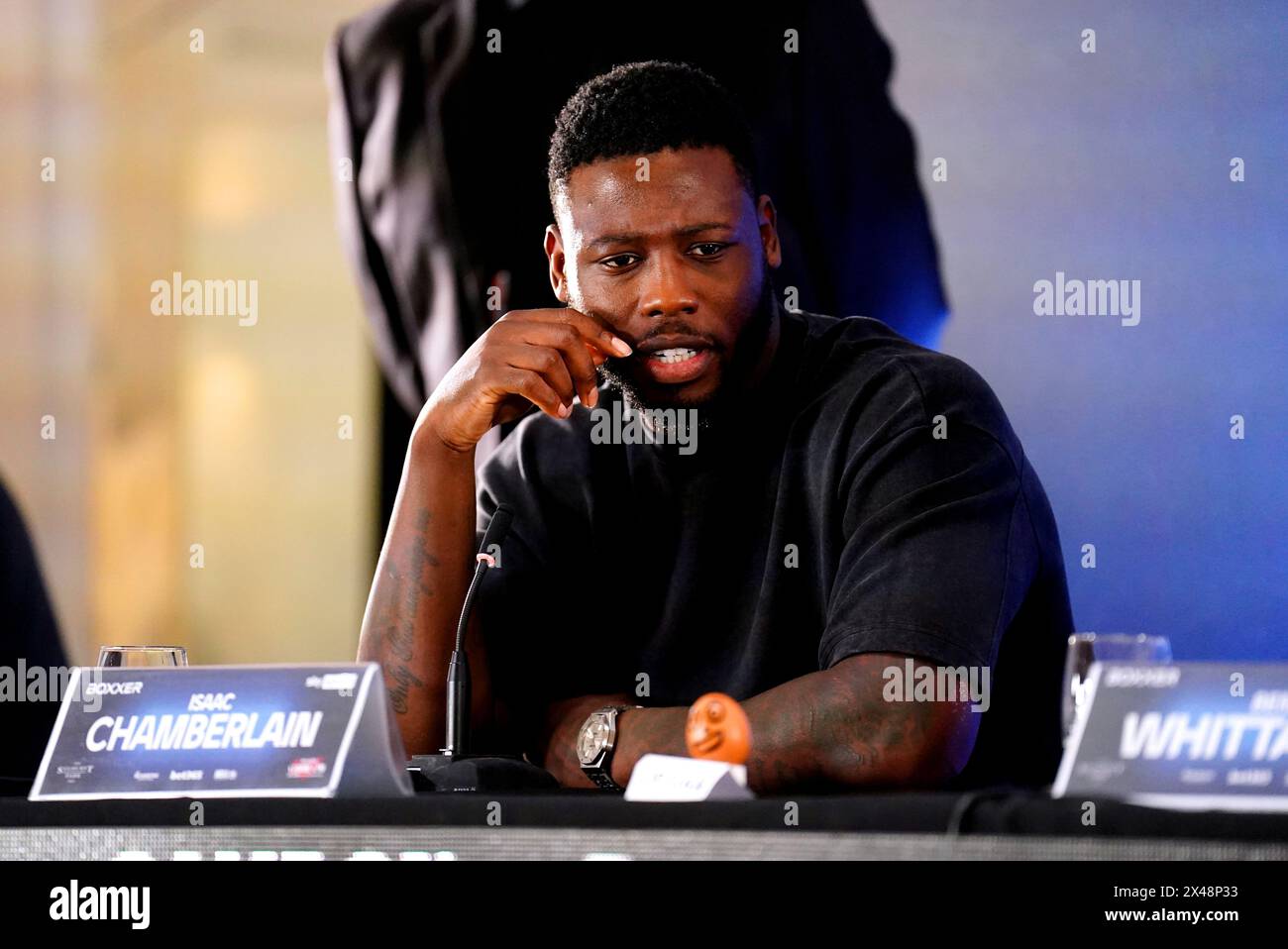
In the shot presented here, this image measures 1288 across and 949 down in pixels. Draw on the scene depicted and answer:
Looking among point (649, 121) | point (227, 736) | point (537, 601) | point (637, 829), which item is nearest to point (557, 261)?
point (649, 121)

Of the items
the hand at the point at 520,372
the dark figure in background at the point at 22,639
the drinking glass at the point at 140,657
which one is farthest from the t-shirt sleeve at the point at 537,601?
the dark figure in background at the point at 22,639

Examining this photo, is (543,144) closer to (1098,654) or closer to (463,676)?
(463,676)

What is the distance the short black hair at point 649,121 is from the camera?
2.00m

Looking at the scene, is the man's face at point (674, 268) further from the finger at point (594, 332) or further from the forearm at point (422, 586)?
the forearm at point (422, 586)

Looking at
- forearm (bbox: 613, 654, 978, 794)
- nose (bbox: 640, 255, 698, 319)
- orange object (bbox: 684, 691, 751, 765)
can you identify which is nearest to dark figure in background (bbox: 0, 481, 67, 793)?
nose (bbox: 640, 255, 698, 319)

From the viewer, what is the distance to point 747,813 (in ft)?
3.38

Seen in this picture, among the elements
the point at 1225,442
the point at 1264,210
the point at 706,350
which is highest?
the point at 1264,210

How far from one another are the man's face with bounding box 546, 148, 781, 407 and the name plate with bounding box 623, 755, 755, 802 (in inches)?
35.0

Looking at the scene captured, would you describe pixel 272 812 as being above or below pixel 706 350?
below

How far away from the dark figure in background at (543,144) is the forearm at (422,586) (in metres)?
1.12
